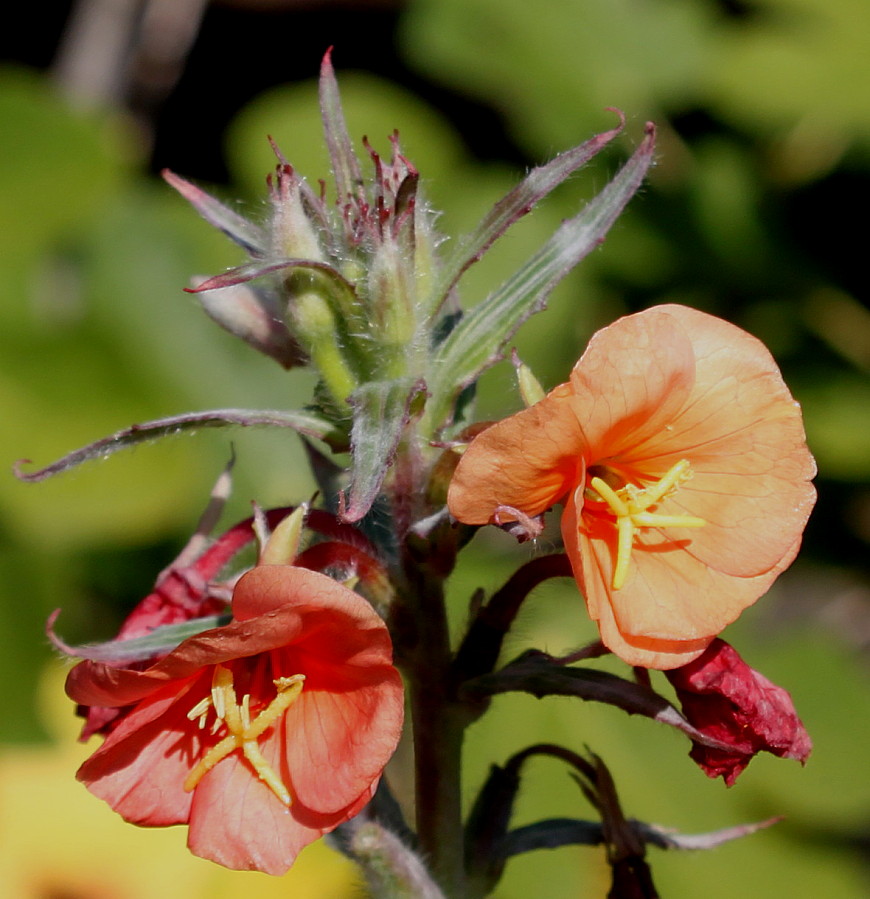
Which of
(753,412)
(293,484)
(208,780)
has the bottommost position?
(293,484)

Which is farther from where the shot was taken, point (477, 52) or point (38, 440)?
point (477, 52)

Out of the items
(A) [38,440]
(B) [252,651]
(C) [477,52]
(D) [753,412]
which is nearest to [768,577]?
(D) [753,412]

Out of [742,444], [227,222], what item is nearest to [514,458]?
[742,444]

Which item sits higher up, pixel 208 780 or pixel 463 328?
pixel 463 328

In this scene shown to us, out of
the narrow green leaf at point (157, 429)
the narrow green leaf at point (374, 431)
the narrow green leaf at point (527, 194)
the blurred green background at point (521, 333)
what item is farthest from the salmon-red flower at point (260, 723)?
the blurred green background at point (521, 333)

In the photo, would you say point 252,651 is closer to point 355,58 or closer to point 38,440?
A: point 38,440

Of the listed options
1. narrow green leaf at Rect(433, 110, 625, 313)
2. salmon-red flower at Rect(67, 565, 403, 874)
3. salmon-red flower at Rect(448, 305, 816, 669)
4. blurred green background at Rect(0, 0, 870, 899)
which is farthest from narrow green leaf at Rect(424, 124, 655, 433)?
blurred green background at Rect(0, 0, 870, 899)
